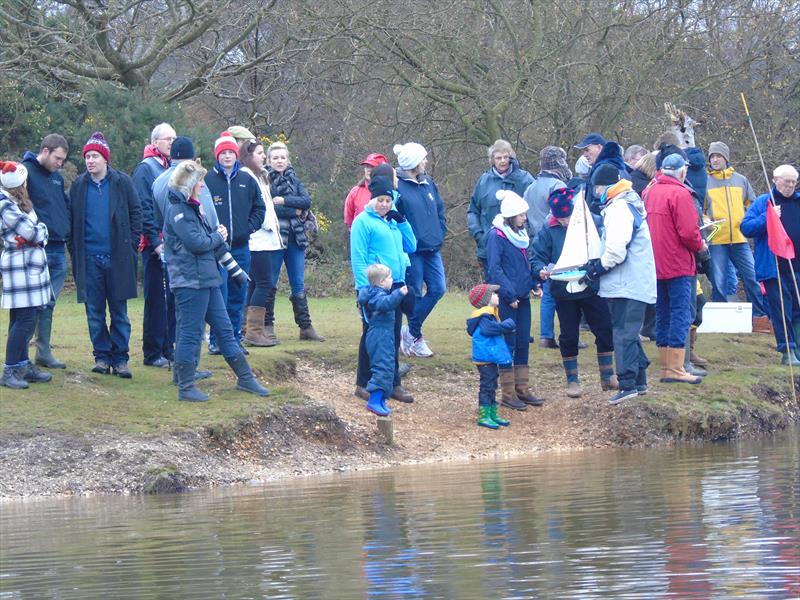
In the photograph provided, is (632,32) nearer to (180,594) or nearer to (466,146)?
(466,146)

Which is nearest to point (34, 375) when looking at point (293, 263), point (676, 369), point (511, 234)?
point (293, 263)

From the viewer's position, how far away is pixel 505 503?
30.3ft

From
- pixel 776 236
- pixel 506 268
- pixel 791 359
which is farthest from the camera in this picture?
pixel 791 359

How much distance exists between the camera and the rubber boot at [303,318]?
598 inches

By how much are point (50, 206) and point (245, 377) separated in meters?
2.23

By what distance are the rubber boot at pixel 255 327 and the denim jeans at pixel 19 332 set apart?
2868 millimetres

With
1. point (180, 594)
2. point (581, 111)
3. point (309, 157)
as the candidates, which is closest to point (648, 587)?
point (180, 594)

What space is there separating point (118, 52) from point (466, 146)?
6631mm

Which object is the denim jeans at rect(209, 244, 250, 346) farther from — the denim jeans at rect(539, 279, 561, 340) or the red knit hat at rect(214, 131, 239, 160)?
the denim jeans at rect(539, 279, 561, 340)

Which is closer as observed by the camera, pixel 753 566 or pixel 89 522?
pixel 753 566

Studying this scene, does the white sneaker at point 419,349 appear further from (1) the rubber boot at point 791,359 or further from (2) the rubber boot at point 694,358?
(1) the rubber boot at point 791,359

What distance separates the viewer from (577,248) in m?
13.3

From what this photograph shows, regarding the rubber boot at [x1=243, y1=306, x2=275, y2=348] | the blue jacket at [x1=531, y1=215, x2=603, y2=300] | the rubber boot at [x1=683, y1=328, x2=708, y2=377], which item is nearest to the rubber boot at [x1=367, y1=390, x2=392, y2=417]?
the blue jacket at [x1=531, y1=215, x2=603, y2=300]

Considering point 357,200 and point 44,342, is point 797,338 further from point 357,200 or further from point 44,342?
point 44,342
